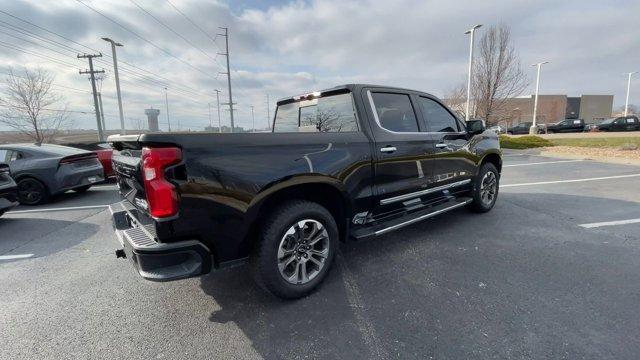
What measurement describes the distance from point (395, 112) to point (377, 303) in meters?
2.13

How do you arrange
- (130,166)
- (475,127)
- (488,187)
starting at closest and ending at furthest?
(130,166), (475,127), (488,187)

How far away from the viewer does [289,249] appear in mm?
2797

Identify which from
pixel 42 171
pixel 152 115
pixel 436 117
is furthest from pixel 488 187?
pixel 152 115

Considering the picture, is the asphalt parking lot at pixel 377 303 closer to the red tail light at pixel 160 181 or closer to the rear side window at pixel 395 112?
the red tail light at pixel 160 181

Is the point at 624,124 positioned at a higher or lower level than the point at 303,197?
higher

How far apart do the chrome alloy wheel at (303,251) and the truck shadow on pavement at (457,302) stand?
0.22m

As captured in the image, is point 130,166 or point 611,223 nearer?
point 130,166

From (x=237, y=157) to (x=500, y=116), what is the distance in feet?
74.0

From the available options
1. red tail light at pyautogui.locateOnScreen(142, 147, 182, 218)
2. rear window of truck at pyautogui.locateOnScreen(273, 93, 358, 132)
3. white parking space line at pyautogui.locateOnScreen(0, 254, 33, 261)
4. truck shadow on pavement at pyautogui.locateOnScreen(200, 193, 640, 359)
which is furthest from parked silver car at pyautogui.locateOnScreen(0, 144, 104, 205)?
red tail light at pyautogui.locateOnScreen(142, 147, 182, 218)

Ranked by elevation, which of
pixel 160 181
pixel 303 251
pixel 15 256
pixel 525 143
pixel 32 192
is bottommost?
pixel 15 256

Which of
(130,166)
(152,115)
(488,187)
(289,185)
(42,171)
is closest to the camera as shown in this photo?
(130,166)

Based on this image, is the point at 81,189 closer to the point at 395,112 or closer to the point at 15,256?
the point at 15,256

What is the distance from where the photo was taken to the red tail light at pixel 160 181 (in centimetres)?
215

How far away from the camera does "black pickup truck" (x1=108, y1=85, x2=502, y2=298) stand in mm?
2219
